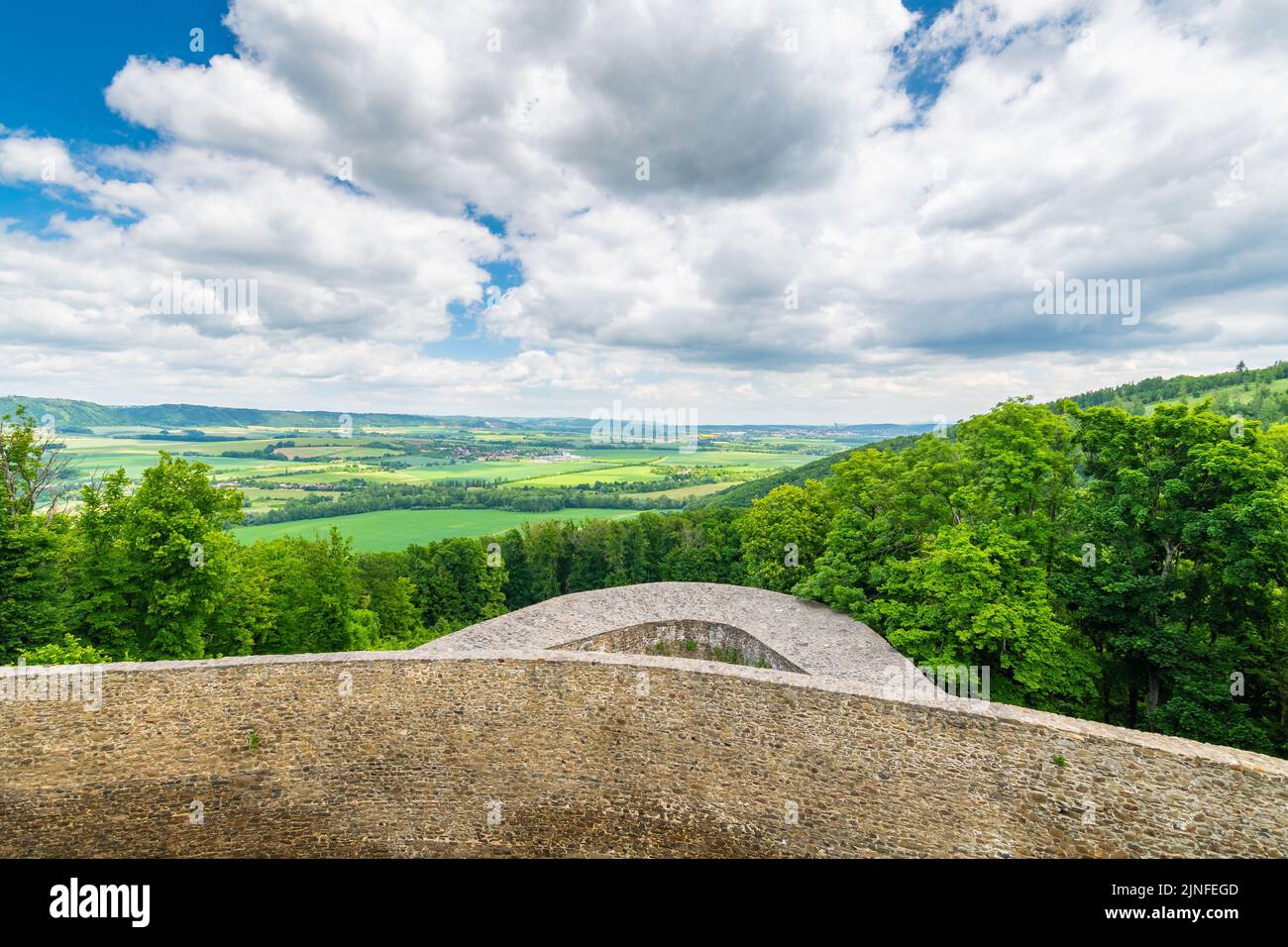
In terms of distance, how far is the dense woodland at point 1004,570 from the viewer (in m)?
12.7

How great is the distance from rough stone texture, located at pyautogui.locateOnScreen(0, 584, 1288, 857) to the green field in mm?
38528

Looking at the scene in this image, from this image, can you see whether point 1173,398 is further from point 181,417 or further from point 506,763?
point 181,417

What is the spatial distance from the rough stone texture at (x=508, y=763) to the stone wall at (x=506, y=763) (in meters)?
0.03

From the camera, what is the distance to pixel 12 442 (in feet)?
56.9

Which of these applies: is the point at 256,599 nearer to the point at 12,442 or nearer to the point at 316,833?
the point at 12,442

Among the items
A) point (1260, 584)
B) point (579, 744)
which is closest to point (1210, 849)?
point (579, 744)

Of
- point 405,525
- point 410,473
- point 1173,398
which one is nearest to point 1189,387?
point 1173,398

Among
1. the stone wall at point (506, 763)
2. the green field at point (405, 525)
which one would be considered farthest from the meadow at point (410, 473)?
the stone wall at point (506, 763)

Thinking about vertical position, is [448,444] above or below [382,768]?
above

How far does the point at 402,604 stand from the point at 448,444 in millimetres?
128063

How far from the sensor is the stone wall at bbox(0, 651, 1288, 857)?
26.6 feet

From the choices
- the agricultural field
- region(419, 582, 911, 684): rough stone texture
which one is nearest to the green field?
the agricultural field

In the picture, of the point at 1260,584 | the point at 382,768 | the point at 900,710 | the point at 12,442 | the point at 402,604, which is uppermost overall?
the point at 12,442

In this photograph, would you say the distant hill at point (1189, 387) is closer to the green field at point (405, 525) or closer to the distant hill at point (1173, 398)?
the distant hill at point (1173, 398)
